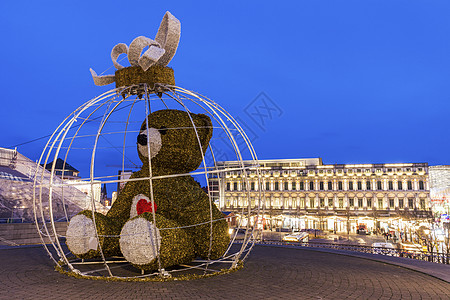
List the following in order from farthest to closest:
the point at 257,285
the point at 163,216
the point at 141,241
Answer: the point at 163,216 → the point at 257,285 → the point at 141,241

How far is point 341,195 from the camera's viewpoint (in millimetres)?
61719

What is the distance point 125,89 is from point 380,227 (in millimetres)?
56282

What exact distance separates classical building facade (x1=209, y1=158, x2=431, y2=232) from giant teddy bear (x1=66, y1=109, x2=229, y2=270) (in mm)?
43141

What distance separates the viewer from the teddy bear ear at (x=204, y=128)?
37.2 feet

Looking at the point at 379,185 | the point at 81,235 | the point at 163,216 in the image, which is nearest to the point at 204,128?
the point at 163,216

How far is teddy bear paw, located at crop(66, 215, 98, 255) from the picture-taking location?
390 inches

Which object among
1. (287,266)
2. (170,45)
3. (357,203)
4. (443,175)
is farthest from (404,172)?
(170,45)

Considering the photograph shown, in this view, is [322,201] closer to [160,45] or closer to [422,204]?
[422,204]

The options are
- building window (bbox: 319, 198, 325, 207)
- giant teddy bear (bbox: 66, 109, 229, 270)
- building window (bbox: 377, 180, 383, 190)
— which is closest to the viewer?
giant teddy bear (bbox: 66, 109, 229, 270)

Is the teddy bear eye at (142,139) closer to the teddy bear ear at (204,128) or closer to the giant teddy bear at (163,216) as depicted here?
the giant teddy bear at (163,216)

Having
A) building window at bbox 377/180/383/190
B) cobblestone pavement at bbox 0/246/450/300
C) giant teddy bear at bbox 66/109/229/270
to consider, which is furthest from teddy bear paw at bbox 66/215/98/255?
building window at bbox 377/180/383/190

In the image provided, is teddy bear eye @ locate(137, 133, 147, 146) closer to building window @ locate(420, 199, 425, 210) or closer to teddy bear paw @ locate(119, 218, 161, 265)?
teddy bear paw @ locate(119, 218, 161, 265)

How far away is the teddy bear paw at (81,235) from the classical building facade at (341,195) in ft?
145

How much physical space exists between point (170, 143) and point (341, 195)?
5665 centimetres
